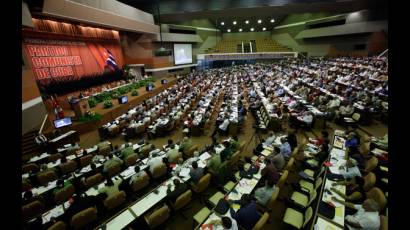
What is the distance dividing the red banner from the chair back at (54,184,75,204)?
10.2 meters

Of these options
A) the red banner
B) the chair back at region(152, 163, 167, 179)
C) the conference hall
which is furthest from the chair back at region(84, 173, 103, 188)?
the red banner

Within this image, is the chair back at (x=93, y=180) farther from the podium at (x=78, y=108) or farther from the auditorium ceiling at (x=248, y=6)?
the auditorium ceiling at (x=248, y=6)

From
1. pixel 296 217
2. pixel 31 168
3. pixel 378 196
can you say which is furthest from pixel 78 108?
pixel 378 196

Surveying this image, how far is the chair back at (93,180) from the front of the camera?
5980mm

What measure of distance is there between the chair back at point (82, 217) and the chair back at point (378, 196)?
658 centimetres

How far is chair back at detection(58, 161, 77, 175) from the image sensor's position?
23.1ft

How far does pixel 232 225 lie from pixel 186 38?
3200cm

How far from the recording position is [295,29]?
3569 cm

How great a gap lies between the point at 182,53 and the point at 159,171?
29.5m

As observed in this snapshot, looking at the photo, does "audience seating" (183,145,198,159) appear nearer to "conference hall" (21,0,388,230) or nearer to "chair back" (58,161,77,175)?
"conference hall" (21,0,388,230)

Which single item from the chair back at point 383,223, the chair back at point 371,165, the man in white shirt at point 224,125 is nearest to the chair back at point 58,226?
the chair back at point 383,223

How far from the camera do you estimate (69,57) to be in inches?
699
